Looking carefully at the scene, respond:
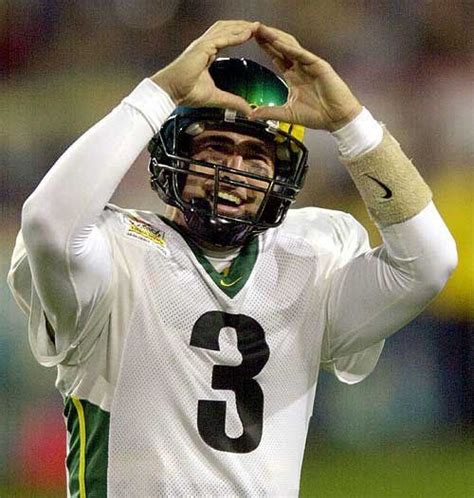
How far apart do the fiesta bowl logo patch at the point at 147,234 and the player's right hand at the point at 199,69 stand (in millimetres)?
176

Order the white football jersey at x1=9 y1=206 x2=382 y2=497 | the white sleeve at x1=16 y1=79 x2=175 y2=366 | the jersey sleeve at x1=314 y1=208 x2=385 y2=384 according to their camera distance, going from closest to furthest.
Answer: the white sleeve at x1=16 y1=79 x2=175 y2=366
the white football jersey at x1=9 y1=206 x2=382 y2=497
the jersey sleeve at x1=314 y1=208 x2=385 y2=384

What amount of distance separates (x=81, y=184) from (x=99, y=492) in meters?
0.37

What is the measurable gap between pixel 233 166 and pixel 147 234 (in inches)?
5.3

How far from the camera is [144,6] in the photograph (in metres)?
2.60

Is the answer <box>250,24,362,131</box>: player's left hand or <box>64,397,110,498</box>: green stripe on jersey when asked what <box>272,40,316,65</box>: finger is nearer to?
<box>250,24,362,131</box>: player's left hand

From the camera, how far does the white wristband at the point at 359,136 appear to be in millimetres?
1243

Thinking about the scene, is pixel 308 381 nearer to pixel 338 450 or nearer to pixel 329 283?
pixel 329 283

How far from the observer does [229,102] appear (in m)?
1.23

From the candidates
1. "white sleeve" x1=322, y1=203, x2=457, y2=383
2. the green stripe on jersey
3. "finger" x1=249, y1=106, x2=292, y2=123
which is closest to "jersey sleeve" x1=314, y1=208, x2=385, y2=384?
"white sleeve" x1=322, y1=203, x2=457, y2=383

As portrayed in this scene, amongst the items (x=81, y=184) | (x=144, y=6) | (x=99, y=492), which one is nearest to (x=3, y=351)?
(x=144, y=6)

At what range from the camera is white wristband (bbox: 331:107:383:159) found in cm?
124

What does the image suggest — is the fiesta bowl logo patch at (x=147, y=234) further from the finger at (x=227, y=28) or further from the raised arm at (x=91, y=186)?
the finger at (x=227, y=28)

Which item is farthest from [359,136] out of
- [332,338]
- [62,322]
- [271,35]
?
[62,322]

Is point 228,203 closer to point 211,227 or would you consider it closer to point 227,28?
point 211,227
